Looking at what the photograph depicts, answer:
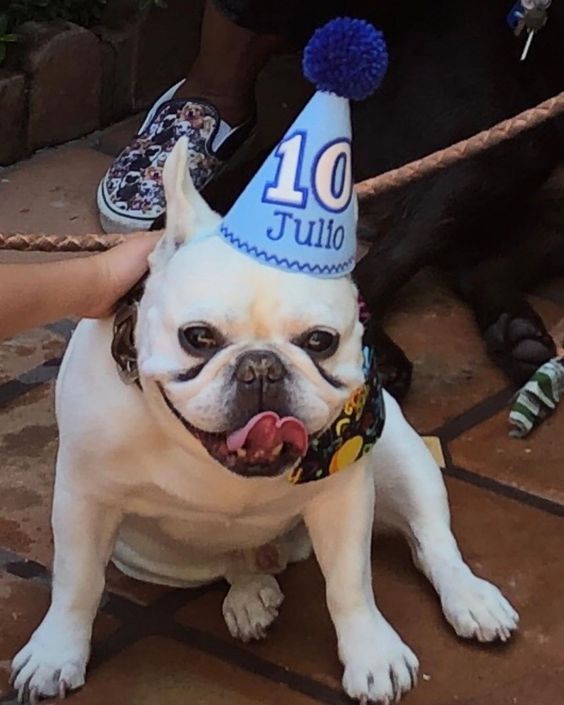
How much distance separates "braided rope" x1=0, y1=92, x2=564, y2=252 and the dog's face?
0.64ft

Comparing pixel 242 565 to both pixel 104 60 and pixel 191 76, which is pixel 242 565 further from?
pixel 104 60

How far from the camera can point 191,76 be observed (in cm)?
212

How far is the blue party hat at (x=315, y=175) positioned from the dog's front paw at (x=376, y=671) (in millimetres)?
347

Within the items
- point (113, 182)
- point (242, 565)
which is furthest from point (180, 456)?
point (113, 182)

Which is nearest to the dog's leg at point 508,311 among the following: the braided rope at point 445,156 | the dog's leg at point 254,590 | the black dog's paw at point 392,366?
the black dog's paw at point 392,366

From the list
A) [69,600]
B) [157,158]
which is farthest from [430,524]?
[157,158]

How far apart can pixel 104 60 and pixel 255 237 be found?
1.37 meters

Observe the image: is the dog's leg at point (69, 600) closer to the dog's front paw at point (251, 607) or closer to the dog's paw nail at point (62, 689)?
the dog's paw nail at point (62, 689)

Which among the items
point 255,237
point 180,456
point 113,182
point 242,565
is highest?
point 255,237

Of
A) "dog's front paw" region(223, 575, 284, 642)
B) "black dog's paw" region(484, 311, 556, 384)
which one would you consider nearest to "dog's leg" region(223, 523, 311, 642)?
"dog's front paw" region(223, 575, 284, 642)

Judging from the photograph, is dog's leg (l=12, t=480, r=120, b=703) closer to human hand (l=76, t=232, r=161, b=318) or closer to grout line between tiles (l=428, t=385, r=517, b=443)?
human hand (l=76, t=232, r=161, b=318)

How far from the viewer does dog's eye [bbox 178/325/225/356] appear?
3.06ft

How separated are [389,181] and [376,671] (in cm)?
39

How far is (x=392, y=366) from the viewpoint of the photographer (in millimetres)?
1613
